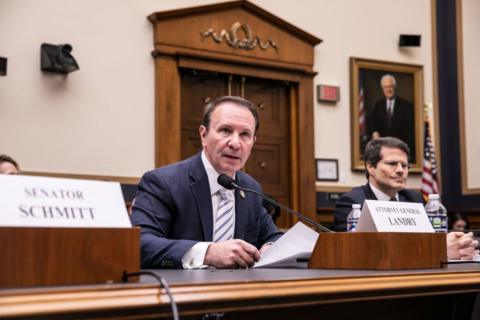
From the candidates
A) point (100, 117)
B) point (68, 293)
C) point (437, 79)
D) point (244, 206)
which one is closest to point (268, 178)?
point (100, 117)

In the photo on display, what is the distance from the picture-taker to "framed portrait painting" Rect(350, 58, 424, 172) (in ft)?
27.0

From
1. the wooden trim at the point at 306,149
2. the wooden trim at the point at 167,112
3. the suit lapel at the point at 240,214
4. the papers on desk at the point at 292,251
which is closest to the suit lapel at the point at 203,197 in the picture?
the suit lapel at the point at 240,214

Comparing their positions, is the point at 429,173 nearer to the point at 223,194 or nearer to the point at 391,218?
the point at 223,194

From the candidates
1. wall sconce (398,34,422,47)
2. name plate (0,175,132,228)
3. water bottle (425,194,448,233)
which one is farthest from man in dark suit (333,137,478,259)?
wall sconce (398,34,422,47)

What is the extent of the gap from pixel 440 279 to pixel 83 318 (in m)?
1.06

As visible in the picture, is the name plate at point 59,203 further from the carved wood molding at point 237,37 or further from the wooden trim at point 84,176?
the carved wood molding at point 237,37

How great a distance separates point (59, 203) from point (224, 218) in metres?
1.57

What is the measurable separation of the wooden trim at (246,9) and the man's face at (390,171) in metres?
3.31

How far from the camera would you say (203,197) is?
2.93 meters

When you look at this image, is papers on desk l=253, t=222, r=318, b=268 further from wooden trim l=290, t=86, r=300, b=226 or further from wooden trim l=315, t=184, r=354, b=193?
wooden trim l=315, t=184, r=354, b=193

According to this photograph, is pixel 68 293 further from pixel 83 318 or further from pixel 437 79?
pixel 437 79

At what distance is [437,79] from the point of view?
894 centimetres

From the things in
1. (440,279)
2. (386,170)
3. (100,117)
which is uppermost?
(100,117)

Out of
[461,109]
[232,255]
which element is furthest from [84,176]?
[461,109]
